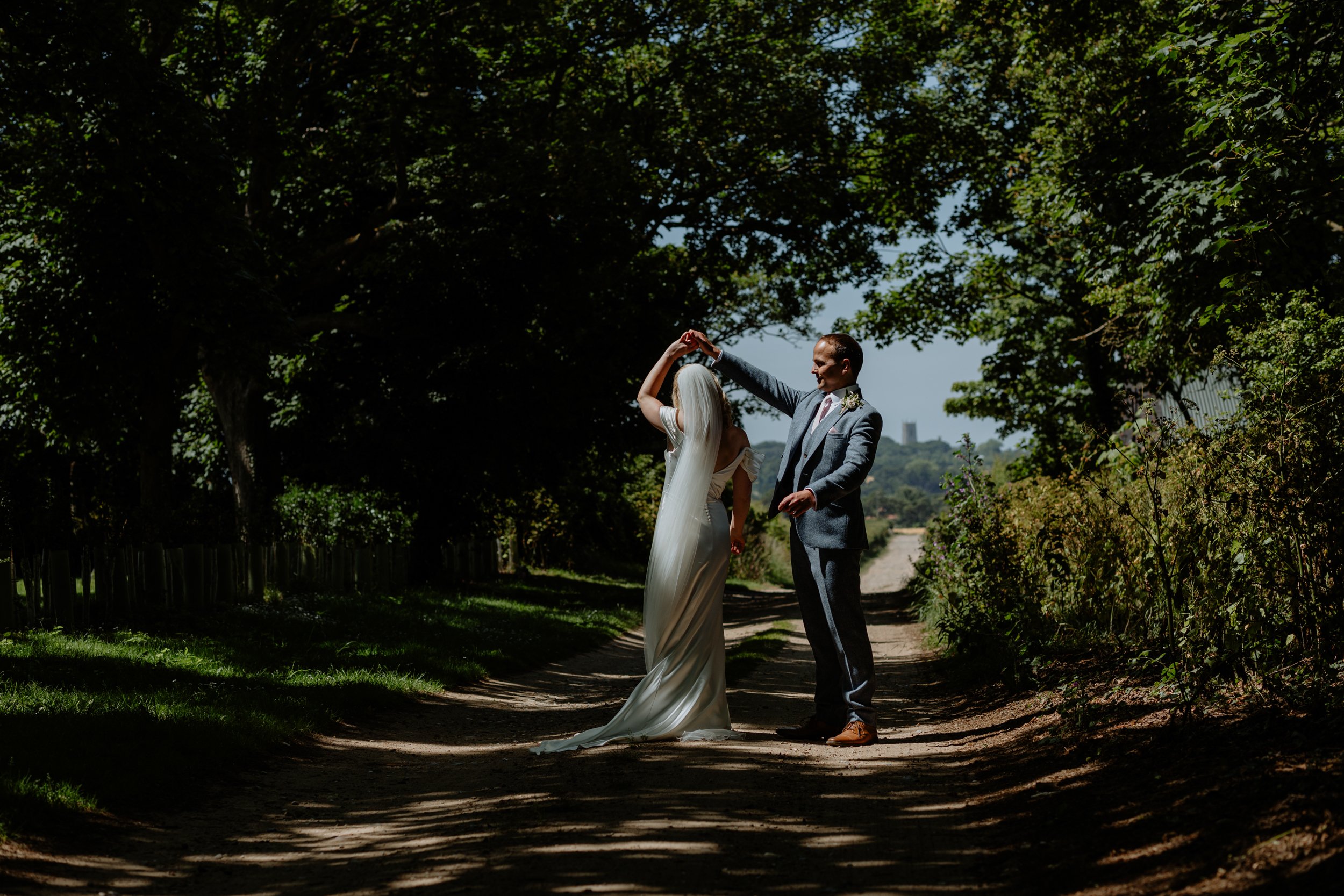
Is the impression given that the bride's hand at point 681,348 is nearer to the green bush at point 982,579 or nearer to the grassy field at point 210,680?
the grassy field at point 210,680

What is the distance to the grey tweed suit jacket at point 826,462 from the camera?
6371 millimetres

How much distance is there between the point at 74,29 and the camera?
37.2ft

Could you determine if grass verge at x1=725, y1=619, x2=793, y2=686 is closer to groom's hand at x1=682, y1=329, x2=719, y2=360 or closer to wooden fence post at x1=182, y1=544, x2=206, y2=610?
groom's hand at x1=682, y1=329, x2=719, y2=360

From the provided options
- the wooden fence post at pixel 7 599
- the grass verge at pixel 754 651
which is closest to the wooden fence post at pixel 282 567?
the wooden fence post at pixel 7 599

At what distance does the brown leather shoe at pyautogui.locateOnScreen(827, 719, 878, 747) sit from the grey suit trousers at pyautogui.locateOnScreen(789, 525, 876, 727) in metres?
0.05

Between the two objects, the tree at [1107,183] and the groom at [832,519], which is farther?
the tree at [1107,183]

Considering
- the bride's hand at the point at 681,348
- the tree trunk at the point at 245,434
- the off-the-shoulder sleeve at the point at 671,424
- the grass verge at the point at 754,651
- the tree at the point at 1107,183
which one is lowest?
the grass verge at the point at 754,651

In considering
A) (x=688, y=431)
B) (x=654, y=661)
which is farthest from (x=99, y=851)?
(x=688, y=431)

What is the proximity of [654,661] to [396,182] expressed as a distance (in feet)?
48.4

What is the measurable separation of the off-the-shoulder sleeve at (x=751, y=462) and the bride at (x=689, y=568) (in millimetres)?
25

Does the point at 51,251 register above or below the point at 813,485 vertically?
above

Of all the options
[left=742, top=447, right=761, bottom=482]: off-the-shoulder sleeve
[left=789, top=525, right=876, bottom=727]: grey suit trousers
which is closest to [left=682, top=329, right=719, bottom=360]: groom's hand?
[left=742, top=447, right=761, bottom=482]: off-the-shoulder sleeve

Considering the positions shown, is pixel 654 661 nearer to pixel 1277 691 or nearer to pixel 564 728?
pixel 564 728

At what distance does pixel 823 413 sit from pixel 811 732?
2038 mm
